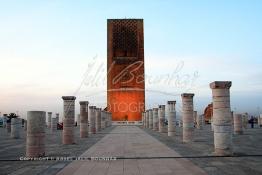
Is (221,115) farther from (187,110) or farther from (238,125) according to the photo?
(238,125)

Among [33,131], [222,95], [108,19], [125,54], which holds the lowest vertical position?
[33,131]

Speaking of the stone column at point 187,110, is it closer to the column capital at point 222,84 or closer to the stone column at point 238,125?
the stone column at point 238,125

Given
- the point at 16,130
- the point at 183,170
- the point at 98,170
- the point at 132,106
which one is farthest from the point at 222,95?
the point at 132,106

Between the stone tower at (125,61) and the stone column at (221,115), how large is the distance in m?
60.8

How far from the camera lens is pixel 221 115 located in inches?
496

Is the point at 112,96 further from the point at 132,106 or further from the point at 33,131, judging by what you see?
the point at 33,131

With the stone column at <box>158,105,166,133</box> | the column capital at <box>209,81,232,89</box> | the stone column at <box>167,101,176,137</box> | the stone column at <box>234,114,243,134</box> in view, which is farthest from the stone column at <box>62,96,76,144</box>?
the stone column at <box>158,105,166,133</box>

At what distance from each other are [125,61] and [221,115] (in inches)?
2472

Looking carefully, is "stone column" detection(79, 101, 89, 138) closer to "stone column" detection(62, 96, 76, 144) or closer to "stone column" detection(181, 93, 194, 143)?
"stone column" detection(62, 96, 76, 144)

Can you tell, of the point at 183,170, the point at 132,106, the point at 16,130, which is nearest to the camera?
the point at 183,170

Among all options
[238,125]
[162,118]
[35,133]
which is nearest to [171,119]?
[238,125]

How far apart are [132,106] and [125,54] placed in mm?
10557

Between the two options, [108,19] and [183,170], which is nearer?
[183,170]

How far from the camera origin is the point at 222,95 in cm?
1269
